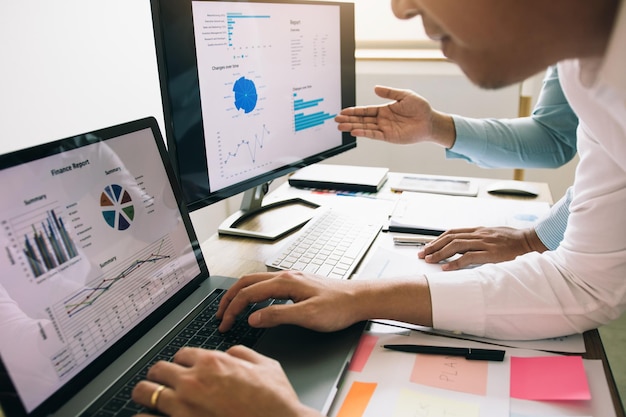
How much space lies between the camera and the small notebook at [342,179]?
1.45 meters

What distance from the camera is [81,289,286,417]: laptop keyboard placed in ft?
1.93

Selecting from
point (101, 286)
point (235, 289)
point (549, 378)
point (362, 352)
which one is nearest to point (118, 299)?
point (101, 286)

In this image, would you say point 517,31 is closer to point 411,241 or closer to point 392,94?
point 411,241

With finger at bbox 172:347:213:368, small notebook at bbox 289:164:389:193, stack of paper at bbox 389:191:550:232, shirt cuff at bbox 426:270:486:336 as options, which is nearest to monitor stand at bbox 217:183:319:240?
small notebook at bbox 289:164:389:193

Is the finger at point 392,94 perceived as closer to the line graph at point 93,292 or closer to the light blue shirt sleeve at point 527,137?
the light blue shirt sleeve at point 527,137

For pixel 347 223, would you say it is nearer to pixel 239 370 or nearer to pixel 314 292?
pixel 314 292

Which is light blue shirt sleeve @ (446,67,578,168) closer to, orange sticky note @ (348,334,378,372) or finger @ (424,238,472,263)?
finger @ (424,238,472,263)

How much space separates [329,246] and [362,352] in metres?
0.36

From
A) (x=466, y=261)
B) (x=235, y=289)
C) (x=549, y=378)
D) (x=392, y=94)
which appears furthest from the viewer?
(x=392, y=94)

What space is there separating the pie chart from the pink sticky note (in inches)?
21.7

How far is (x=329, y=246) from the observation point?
3.46 feet

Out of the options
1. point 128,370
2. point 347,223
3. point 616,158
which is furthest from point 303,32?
point 128,370

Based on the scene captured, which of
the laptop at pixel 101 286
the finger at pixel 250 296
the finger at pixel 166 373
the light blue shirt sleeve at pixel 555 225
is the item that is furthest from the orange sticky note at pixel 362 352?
the light blue shirt sleeve at pixel 555 225

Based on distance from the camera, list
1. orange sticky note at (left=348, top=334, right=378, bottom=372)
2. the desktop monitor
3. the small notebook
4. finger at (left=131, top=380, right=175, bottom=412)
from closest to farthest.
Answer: finger at (left=131, top=380, right=175, bottom=412) < orange sticky note at (left=348, top=334, right=378, bottom=372) < the desktop monitor < the small notebook
